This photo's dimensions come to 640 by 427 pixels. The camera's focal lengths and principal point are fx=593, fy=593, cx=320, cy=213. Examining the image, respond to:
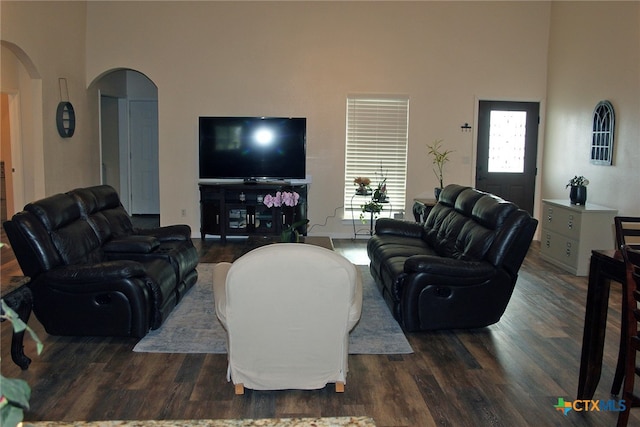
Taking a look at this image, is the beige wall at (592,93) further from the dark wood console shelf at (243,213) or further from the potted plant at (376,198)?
the dark wood console shelf at (243,213)

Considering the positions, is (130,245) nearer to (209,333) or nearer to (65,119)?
(209,333)

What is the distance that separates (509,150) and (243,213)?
13.6 ft

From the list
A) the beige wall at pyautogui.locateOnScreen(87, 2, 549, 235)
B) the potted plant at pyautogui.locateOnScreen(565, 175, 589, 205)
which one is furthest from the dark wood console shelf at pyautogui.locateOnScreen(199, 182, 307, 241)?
the potted plant at pyautogui.locateOnScreen(565, 175, 589, 205)

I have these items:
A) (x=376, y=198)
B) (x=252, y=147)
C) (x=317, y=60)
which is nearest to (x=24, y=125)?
(x=252, y=147)

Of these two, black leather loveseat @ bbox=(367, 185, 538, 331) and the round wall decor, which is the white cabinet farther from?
the round wall decor

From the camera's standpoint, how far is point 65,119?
819 centimetres

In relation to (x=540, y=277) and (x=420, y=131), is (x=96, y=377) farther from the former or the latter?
(x=420, y=131)

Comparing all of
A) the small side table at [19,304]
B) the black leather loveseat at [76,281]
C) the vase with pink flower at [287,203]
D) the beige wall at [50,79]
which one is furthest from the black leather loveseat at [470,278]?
the beige wall at [50,79]

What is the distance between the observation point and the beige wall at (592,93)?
6.54m

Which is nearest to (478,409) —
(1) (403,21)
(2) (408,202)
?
(2) (408,202)

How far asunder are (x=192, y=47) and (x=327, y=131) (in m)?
2.31

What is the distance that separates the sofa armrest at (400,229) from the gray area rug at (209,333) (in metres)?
1.05

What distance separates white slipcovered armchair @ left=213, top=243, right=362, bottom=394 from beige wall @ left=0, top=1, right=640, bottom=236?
5.63 meters

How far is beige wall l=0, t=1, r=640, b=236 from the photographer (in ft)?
28.2
